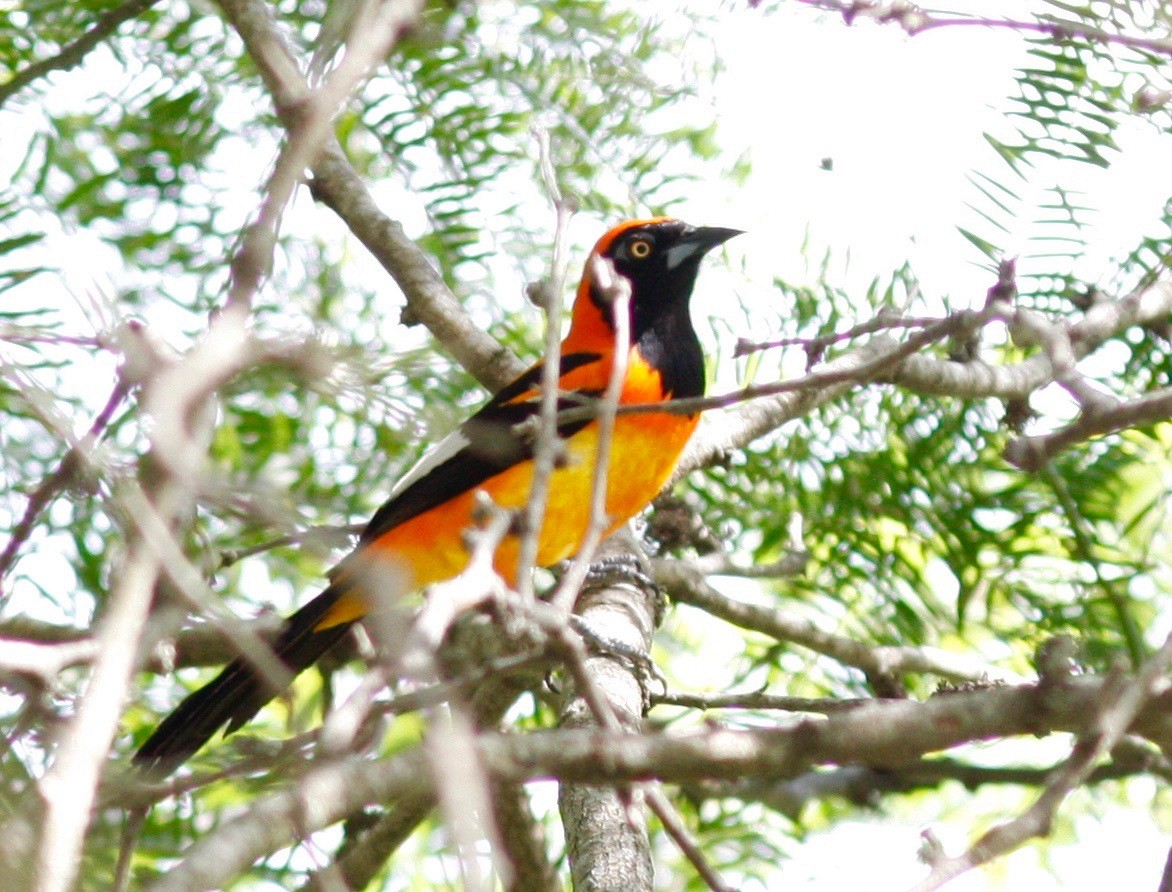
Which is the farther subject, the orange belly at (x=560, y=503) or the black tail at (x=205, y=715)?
the orange belly at (x=560, y=503)

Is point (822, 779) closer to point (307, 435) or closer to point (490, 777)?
point (490, 777)

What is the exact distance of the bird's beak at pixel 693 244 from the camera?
4.54 meters

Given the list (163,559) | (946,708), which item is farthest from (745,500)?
(163,559)

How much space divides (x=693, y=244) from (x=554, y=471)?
1.12 meters

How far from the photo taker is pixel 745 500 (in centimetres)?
379

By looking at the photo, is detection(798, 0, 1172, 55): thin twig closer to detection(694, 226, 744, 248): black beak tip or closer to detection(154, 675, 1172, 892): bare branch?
detection(154, 675, 1172, 892): bare branch

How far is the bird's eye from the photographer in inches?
184


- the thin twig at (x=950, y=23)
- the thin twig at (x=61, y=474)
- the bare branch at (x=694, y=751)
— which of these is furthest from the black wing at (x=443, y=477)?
the bare branch at (x=694, y=751)

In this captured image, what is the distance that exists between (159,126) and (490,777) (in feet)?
6.86

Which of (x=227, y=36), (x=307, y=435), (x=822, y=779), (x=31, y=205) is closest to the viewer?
(x=822, y=779)

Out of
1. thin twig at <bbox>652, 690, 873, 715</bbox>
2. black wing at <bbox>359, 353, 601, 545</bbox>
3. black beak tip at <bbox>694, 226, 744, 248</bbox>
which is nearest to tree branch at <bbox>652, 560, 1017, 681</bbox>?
black wing at <bbox>359, 353, 601, 545</bbox>

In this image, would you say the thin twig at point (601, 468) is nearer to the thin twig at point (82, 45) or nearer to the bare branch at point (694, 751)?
the bare branch at point (694, 751)

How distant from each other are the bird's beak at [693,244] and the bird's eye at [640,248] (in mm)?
82

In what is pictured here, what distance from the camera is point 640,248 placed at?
15.4ft
